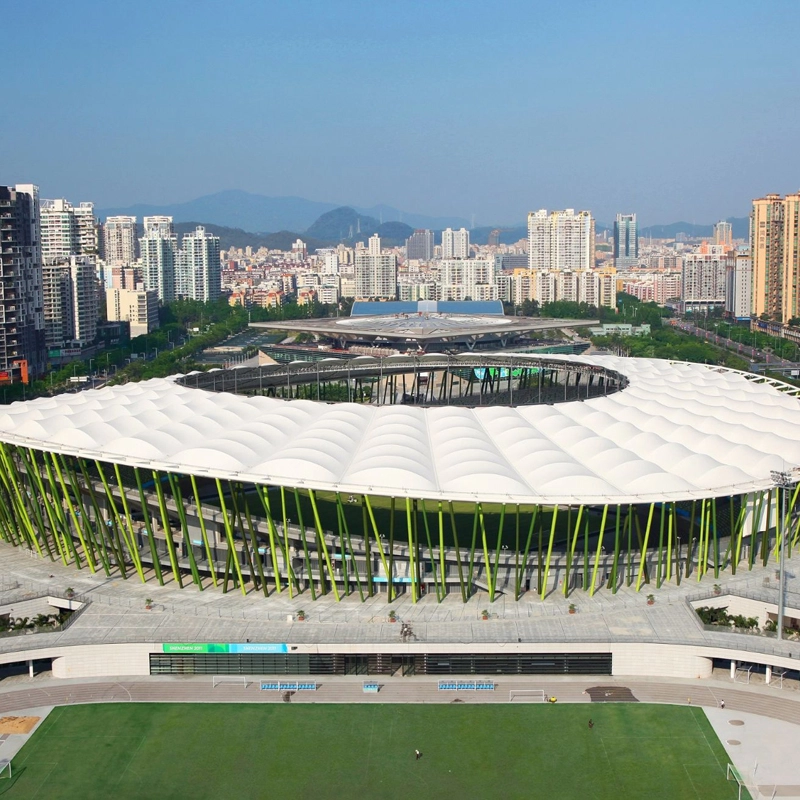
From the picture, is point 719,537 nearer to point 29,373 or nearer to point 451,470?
point 451,470

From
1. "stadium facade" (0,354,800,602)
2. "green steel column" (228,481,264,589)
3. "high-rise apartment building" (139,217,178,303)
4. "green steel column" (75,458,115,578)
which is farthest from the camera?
"high-rise apartment building" (139,217,178,303)

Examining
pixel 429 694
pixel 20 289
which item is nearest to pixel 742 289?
pixel 20 289

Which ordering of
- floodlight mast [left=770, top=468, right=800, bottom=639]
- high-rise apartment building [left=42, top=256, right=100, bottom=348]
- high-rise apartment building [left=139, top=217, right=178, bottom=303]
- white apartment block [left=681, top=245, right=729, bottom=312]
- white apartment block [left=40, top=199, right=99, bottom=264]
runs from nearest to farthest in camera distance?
floodlight mast [left=770, top=468, right=800, bottom=639] → high-rise apartment building [left=42, top=256, right=100, bottom=348] → white apartment block [left=40, top=199, right=99, bottom=264] → high-rise apartment building [left=139, top=217, right=178, bottom=303] → white apartment block [left=681, top=245, right=729, bottom=312]

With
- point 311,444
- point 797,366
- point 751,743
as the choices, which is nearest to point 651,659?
point 751,743

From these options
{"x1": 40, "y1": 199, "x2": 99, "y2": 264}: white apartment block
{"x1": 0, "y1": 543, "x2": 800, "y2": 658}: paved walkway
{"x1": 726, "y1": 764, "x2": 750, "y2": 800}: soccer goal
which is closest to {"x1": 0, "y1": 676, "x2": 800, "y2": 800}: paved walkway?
{"x1": 0, "y1": 543, "x2": 800, "y2": 658}: paved walkway

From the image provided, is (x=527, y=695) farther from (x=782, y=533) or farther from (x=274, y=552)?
(x=782, y=533)

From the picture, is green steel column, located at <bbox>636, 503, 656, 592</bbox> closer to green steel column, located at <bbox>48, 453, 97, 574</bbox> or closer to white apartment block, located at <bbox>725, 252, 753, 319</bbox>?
green steel column, located at <bbox>48, 453, 97, 574</bbox>
